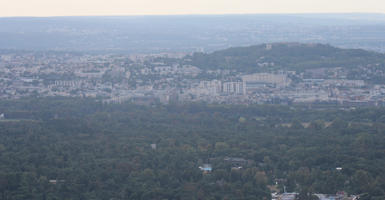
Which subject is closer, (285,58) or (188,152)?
(188,152)

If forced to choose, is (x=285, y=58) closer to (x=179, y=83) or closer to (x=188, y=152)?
(x=179, y=83)

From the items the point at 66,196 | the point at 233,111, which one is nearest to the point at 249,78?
the point at 233,111

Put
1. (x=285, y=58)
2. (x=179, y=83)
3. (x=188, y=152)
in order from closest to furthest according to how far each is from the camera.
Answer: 1. (x=188, y=152)
2. (x=179, y=83)
3. (x=285, y=58)

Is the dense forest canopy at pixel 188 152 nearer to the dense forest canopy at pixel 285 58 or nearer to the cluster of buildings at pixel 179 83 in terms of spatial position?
the cluster of buildings at pixel 179 83

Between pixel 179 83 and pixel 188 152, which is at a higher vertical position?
pixel 188 152

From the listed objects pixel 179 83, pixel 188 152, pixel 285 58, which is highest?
pixel 188 152

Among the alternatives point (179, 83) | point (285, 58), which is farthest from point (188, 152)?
point (285, 58)

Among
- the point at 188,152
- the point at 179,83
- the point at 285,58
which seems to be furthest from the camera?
the point at 285,58
